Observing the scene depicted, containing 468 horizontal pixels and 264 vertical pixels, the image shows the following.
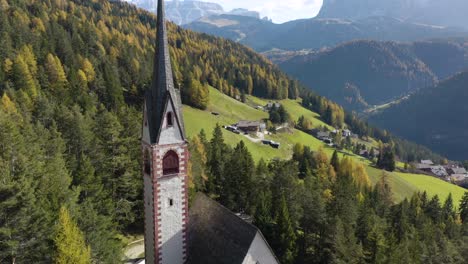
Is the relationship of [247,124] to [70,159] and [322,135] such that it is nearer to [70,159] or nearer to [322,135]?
[322,135]

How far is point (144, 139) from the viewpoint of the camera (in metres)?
30.4

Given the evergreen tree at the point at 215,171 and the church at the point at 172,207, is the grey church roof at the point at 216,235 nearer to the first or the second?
the church at the point at 172,207

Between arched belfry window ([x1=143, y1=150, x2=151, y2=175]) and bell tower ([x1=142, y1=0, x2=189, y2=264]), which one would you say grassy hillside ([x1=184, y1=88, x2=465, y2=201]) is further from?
bell tower ([x1=142, y1=0, x2=189, y2=264])

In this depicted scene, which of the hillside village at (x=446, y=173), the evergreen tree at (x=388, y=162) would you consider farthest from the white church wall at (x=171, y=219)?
the hillside village at (x=446, y=173)

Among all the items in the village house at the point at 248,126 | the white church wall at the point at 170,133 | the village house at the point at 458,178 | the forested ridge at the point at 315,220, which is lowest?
the village house at the point at 458,178

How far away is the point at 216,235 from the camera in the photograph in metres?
30.0

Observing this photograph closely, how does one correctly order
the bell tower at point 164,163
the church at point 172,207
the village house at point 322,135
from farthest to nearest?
the village house at point 322,135 < the bell tower at point 164,163 < the church at point 172,207

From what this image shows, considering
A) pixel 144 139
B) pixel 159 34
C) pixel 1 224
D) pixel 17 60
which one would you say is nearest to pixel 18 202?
pixel 1 224

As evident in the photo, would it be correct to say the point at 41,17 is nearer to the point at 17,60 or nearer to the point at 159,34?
the point at 17,60

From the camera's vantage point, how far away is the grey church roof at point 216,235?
28.0 metres

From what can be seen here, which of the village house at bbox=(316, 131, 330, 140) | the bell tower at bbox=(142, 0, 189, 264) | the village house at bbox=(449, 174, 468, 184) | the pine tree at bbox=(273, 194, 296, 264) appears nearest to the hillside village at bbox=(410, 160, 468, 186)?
the village house at bbox=(449, 174, 468, 184)

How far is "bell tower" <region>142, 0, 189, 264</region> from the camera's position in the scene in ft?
93.4

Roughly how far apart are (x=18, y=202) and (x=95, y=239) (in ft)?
24.2

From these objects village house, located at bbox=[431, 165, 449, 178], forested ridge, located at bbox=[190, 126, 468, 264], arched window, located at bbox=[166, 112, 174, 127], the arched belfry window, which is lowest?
village house, located at bbox=[431, 165, 449, 178]
